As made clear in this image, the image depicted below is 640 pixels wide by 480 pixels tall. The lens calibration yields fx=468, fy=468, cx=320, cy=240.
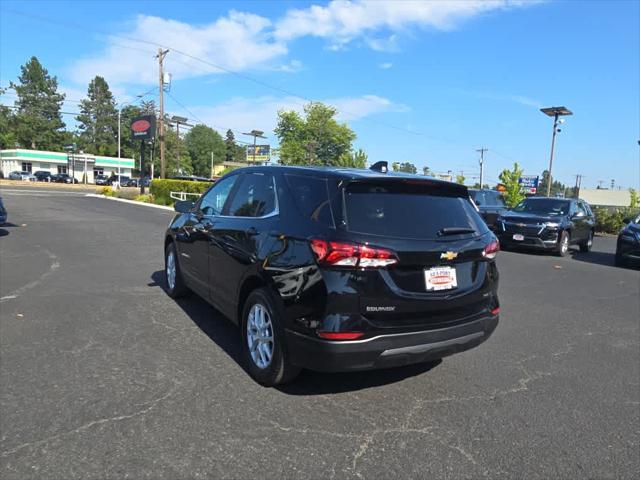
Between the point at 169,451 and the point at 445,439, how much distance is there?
1701 millimetres

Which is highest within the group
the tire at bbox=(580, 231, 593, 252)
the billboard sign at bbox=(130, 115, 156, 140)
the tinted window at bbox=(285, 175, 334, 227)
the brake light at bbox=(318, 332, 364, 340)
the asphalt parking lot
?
the billboard sign at bbox=(130, 115, 156, 140)

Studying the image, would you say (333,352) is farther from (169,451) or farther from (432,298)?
(169,451)

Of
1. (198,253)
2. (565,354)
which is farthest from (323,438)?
(565,354)

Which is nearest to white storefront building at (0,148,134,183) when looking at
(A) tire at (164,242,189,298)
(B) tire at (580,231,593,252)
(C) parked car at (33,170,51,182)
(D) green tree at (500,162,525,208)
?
(C) parked car at (33,170,51,182)

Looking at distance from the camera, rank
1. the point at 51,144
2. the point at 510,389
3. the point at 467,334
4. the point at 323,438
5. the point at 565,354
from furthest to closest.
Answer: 1. the point at 51,144
2. the point at 565,354
3. the point at 510,389
4. the point at 467,334
5. the point at 323,438

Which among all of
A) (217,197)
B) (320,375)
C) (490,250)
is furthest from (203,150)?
(490,250)

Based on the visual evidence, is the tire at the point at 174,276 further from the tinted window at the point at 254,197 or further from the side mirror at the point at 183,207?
the tinted window at the point at 254,197

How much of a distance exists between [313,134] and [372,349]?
9021 centimetres

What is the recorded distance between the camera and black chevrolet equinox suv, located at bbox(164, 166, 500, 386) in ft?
9.95

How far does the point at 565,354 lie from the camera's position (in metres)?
4.72

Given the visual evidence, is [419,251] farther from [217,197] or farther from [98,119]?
[98,119]

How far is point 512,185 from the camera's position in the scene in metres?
30.5

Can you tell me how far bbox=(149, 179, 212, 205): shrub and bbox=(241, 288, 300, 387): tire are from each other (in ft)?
79.0

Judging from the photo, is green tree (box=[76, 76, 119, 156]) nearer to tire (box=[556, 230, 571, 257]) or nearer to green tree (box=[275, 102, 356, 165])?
green tree (box=[275, 102, 356, 165])
